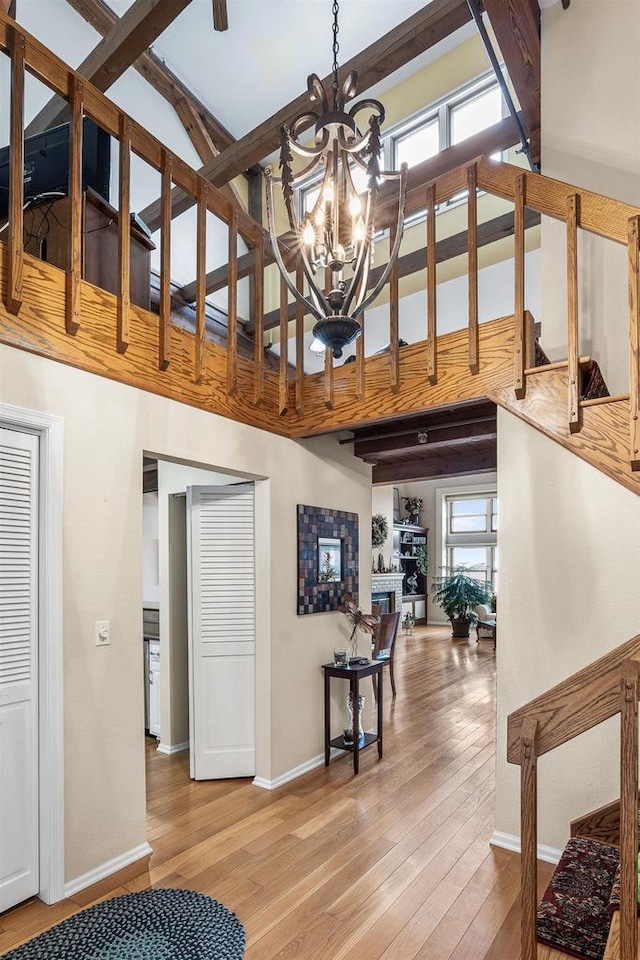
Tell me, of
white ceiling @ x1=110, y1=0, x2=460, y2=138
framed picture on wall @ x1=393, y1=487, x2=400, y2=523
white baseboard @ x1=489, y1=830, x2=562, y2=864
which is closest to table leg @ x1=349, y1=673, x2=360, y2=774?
white baseboard @ x1=489, y1=830, x2=562, y2=864

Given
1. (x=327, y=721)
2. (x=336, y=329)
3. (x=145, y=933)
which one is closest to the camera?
(x=336, y=329)

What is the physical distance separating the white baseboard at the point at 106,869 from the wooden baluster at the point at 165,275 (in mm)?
2361

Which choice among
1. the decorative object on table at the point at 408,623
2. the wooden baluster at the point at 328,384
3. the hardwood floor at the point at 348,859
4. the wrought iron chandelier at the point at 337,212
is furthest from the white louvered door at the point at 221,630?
the decorative object on table at the point at 408,623

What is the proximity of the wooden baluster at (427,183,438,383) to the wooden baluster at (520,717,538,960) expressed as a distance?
2.07 metres

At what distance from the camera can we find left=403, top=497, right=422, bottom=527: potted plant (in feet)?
41.8

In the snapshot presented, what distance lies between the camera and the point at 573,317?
2654 millimetres

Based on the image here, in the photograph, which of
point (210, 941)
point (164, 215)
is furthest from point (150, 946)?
point (164, 215)

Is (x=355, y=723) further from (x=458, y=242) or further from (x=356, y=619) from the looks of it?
(x=458, y=242)

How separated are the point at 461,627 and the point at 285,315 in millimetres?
8534

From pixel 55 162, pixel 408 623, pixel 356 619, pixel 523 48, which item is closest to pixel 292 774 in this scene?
pixel 356 619

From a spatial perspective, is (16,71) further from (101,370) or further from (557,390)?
(557,390)

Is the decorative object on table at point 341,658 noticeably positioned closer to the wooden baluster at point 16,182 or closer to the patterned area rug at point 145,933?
the patterned area rug at point 145,933

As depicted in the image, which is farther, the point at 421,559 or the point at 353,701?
the point at 421,559

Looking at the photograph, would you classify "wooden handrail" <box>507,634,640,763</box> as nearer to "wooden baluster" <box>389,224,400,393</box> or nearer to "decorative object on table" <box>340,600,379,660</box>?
"wooden baluster" <box>389,224,400,393</box>
